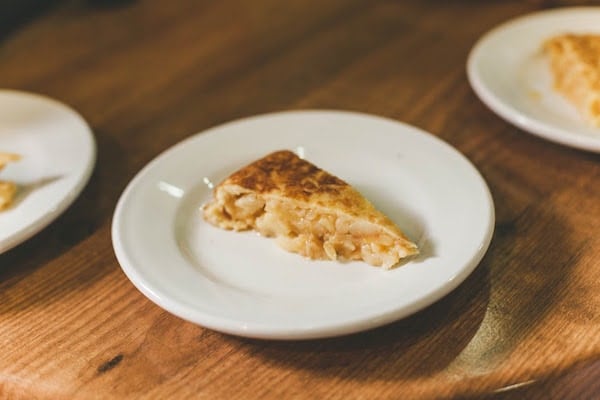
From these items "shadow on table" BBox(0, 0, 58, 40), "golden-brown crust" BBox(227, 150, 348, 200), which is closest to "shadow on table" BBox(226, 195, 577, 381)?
"golden-brown crust" BBox(227, 150, 348, 200)

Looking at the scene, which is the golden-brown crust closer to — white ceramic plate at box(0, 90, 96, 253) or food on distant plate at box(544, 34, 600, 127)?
white ceramic plate at box(0, 90, 96, 253)

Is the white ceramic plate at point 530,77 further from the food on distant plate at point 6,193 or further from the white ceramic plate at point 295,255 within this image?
the food on distant plate at point 6,193

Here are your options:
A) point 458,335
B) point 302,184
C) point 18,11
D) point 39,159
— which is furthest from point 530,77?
point 18,11

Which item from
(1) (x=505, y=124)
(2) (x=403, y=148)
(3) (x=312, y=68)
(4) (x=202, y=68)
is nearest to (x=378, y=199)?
(2) (x=403, y=148)

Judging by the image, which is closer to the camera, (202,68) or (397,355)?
(397,355)

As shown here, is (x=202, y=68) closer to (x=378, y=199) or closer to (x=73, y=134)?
(x=73, y=134)

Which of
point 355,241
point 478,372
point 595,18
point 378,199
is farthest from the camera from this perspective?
point 595,18
